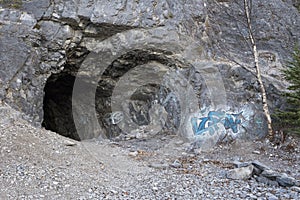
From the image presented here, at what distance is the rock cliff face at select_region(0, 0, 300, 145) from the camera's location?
34.4 feet

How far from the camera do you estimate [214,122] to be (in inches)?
421

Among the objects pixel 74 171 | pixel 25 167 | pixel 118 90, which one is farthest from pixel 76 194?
pixel 118 90

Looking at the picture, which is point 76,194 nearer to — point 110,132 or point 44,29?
point 44,29

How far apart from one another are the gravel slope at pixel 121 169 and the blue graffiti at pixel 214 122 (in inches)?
29.9

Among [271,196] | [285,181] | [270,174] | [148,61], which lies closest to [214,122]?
[148,61]

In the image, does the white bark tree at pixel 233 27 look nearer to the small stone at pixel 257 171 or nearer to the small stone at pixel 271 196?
the small stone at pixel 257 171

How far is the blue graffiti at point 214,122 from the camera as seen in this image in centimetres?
1052

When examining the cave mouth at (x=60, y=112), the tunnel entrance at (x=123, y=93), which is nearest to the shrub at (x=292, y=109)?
the tunnel entrance at (x=123, y=93)

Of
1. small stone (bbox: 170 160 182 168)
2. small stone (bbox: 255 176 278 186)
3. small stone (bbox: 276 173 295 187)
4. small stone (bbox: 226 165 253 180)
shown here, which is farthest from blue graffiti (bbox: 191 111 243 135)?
small stone (bbox: 276 173 295 187)

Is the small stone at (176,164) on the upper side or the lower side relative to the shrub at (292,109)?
lower

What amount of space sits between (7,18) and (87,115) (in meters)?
6.73

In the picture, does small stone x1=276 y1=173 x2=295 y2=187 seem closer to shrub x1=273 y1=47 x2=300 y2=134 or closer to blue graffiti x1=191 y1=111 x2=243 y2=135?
shrub x1=273 y1=47 x2=300 y2=134

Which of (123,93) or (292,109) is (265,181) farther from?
(123,93)

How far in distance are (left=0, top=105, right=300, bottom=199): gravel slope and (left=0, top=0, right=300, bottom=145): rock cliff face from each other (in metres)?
1.33
